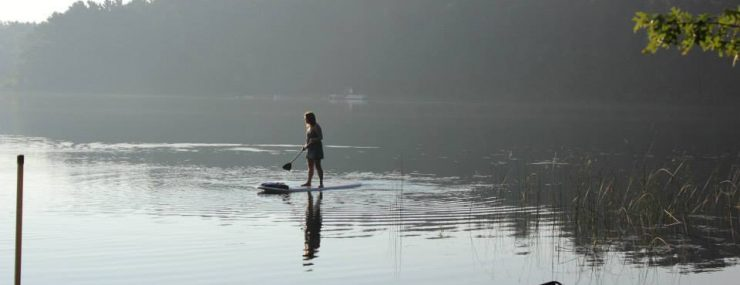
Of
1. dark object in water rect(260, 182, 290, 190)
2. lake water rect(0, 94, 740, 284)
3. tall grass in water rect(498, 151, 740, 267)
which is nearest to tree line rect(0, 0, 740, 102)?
lake water rect(0, 94, 740, 284)

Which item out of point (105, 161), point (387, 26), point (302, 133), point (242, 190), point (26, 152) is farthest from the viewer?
point (387, 26)

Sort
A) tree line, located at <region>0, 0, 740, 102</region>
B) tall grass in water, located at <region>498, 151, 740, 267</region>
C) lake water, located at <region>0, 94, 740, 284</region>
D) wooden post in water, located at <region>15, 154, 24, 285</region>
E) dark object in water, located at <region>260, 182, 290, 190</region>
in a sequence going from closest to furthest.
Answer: wooden post in water, located at <region>15, 154, 24, 285</region>, lake water, located at <region>0, 94, 740, 284</region>, tall grass in water, located at <region>498, 151, 740, 267</region>, dark object in water, located at <region>260, 182, 290, 190</region>, tree line, located at <region>0, 0, 740, 102</region>

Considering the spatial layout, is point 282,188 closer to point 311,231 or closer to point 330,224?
point 330,224

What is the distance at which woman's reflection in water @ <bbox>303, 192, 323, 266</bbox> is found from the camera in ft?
50.5

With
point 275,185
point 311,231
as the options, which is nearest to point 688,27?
point 311,231

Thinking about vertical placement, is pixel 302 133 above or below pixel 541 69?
below

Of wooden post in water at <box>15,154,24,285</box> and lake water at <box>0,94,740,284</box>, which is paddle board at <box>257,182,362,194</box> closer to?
lake water at <box>0,94,740,284</box>

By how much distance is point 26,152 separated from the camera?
3466 cm

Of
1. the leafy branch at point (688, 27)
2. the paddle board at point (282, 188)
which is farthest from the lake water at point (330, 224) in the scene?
the leafy branch at point (688, 27)

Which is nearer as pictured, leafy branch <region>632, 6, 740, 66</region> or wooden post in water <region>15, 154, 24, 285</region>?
wooden post in water <region>15, 154, 24, 285</region>

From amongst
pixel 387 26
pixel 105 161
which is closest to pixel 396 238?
pixel 105 161

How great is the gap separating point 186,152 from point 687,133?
24.4 meters

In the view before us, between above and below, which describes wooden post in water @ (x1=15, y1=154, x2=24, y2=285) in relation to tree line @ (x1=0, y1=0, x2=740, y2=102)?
below

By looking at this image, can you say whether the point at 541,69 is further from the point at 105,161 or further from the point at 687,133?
the point at 105,161
